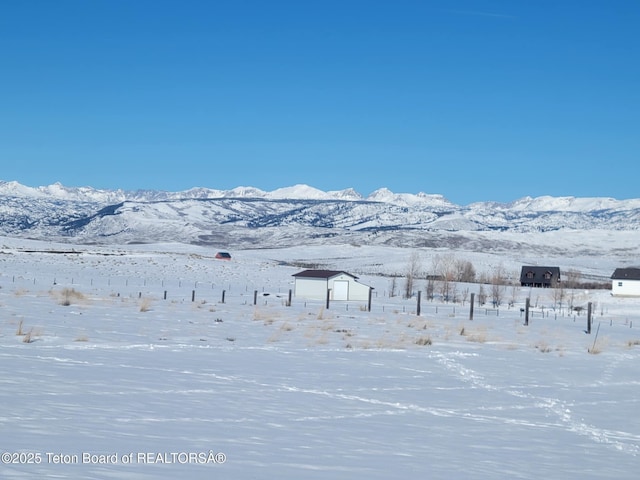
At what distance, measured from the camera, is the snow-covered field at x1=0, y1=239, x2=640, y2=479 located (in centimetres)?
783

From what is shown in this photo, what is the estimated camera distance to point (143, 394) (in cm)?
1103

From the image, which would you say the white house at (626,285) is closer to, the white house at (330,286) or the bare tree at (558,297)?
the bare tree at (558,297)

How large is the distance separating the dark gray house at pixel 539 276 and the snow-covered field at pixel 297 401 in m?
59.1

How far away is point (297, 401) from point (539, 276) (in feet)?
251

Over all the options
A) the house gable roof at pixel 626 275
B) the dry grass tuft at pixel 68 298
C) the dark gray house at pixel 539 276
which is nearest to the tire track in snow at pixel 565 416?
the dry grass tuft at pixel 68 298

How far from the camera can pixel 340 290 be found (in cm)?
5253

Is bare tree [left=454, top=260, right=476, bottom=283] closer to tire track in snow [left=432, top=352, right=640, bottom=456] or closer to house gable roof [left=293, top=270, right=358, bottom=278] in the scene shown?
house gable roof [left=293, top=270, right=358, bottom=278]

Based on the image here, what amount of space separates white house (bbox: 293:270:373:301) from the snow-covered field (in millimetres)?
26551

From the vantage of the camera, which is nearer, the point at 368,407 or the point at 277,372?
Answer: the point at 368,407

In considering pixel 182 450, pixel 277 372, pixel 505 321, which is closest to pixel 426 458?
pixel 182 450

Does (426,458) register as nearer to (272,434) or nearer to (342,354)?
(272,434)

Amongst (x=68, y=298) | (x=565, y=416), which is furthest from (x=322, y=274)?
(x=565, y=416)

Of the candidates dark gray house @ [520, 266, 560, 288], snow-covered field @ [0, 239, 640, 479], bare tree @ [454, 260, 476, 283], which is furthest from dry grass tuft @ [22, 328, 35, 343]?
dark gray house @ [520, 266, 560, 288]

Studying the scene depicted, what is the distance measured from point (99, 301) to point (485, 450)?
23305 millimetres
